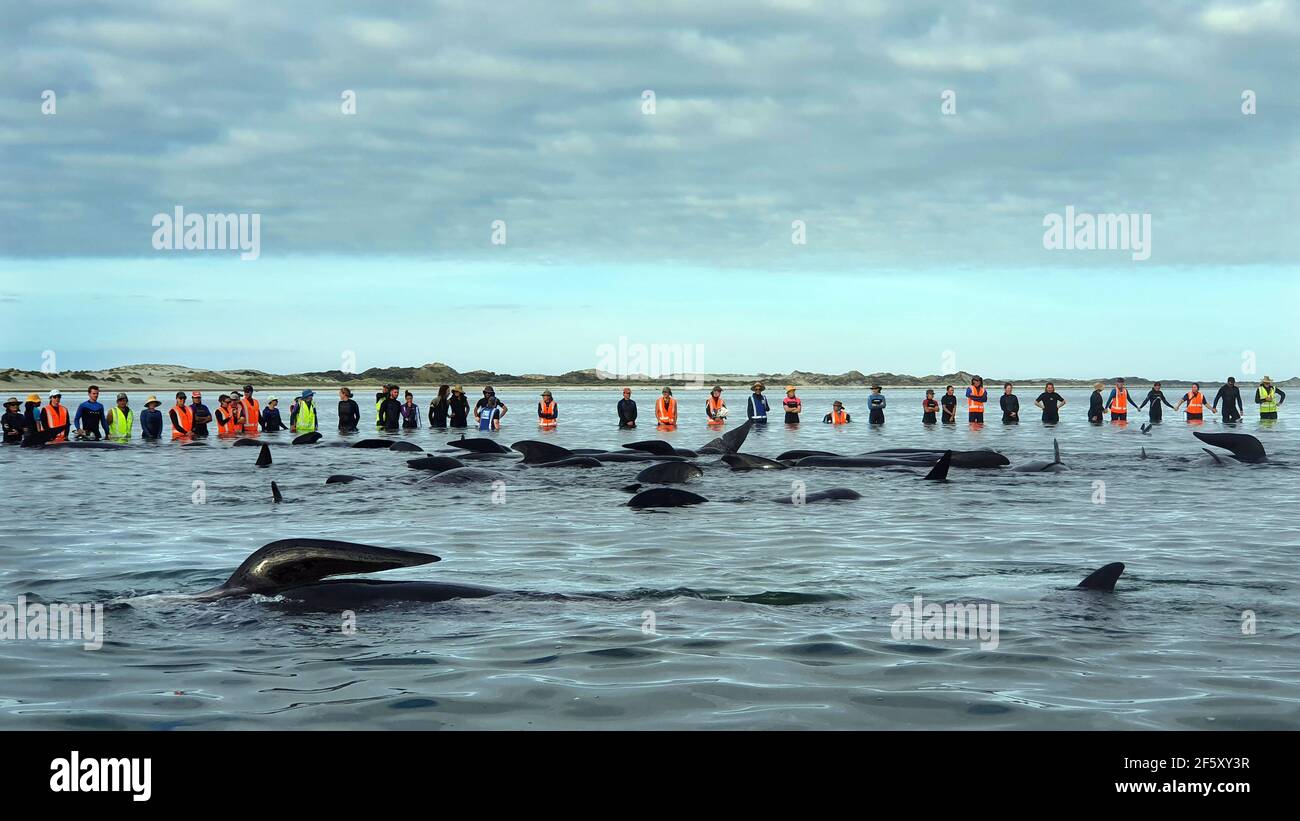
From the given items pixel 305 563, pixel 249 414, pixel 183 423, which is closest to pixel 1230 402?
pixel 249 414

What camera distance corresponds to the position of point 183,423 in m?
36.4

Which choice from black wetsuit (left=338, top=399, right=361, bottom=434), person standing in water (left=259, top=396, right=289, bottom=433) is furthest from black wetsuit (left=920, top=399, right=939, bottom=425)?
person standing in water (left=259, top=396, right=289, bottom=433)

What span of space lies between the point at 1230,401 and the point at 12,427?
4350 cm

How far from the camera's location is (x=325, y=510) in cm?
1669

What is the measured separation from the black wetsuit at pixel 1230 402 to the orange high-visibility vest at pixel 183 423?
121 ft

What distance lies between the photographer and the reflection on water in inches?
246

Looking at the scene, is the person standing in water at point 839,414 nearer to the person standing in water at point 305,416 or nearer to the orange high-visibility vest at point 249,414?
the person standing in water at point 305,416

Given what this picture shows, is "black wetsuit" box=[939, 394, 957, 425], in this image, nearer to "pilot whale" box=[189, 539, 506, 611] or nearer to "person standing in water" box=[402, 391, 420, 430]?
"person standing in water" box=[402, 391, 420, 430]

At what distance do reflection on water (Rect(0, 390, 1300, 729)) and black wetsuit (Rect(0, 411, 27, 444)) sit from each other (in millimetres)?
16252

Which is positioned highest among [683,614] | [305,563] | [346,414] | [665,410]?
[346,414]

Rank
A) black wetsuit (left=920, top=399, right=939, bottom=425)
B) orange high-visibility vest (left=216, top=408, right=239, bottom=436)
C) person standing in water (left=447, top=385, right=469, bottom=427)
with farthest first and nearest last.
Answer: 1. black wetsuit (left=920, top=399, right=939, bottom=425)
2. person standing in water (left=447, top=385, right=469, bottom=427)
3. orange high-visibility vest (left=216, top=408, right=239, bottom=436)

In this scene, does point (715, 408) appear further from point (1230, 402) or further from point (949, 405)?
point (1230, 402)
